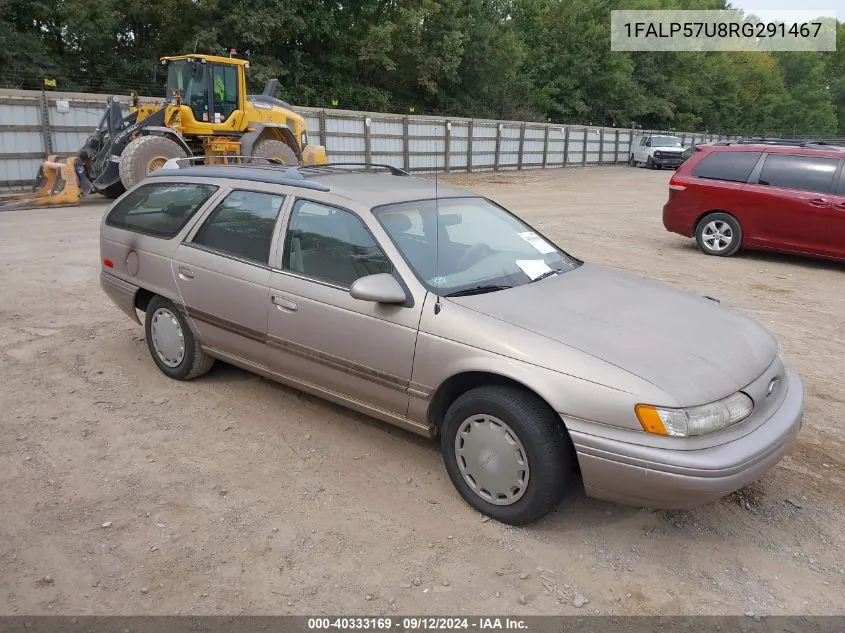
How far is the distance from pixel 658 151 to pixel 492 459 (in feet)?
120

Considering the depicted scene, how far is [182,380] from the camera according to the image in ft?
15.9

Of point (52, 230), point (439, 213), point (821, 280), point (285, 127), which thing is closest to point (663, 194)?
point (285, 127)

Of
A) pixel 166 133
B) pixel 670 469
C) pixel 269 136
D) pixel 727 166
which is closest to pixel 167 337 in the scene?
pixel 670 469

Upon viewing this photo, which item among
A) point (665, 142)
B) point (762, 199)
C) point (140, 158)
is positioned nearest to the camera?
point (762, 199)

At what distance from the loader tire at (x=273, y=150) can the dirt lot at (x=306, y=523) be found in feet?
35.8

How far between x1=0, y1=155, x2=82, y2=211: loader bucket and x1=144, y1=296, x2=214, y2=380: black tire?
36.8 ft

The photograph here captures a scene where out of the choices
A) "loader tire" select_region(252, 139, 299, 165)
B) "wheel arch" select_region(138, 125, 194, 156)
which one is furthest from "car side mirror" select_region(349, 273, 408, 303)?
"loader tire" select_region(252, 139, 299, 165)

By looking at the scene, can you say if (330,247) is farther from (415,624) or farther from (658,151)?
(658,151)

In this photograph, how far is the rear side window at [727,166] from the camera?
31.3ft

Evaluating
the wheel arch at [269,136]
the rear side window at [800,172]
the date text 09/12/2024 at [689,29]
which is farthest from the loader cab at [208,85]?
the date text 09/12/2024 at [689,29]

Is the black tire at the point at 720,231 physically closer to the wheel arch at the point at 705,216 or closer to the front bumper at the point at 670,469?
the wheel arch at the point at 705,216

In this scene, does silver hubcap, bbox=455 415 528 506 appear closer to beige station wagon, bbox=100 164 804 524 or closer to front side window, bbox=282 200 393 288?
beige station wagon, bbox=100 164 804 524

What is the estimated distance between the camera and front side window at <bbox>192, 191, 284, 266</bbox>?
418 centimetres

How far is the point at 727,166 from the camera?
976 centimetres
